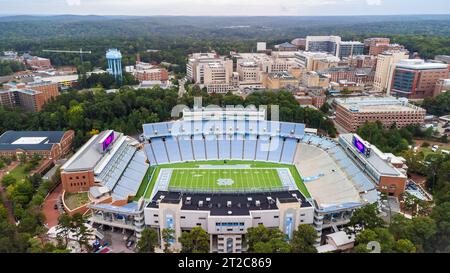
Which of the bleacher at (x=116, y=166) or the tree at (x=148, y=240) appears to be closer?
the tree at (x=148, y=240)

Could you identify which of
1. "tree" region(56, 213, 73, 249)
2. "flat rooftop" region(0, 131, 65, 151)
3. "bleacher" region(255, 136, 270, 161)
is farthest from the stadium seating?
"tree" region(56, 213, 73, 249)

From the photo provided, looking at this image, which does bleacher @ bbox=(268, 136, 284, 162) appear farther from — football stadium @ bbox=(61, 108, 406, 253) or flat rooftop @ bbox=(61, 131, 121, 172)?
flat rooftop @ bbox=(61, 131, 121, 172)

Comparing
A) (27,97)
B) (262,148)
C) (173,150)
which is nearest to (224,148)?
(262,148)

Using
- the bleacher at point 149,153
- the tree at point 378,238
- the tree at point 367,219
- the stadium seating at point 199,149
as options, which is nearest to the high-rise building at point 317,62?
the stadium seating at point 199,149

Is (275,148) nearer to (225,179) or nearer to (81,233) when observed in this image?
(225,179)

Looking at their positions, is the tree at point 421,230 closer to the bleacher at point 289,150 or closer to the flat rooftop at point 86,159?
the bleacher at point 289,150

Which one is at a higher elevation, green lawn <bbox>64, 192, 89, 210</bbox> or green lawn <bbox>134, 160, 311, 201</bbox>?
green lawn <bbox>64, 192, 89, 210</bbox>
